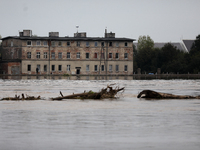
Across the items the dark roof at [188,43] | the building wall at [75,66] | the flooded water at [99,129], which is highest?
the dark roof at [188,43]

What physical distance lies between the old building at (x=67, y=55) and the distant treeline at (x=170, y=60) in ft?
26.1

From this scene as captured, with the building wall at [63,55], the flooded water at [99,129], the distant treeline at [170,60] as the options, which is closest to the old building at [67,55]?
the building wall at [63,55]

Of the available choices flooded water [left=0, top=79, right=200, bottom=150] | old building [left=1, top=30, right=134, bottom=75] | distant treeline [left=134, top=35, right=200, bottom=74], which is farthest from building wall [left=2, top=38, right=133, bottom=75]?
flooded water [left=0, top=79, right=200, bottom=150]

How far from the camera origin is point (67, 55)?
322 ft

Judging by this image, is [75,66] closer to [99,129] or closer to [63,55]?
[63,55]

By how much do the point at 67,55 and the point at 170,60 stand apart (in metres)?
23.5

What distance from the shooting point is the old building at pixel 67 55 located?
3809 inches

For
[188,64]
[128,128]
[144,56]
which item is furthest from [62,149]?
[144,56]

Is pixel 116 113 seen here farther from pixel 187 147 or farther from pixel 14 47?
pixel 14 47

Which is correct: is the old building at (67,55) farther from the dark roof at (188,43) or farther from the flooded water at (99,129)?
the flooded water at (99,129)

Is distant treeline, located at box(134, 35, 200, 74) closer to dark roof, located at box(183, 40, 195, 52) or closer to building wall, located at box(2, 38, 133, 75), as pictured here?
building wall, located at box(2, 38, 133, 75)

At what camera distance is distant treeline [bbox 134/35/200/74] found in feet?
298

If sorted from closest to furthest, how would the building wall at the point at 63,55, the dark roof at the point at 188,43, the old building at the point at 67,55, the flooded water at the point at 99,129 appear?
the flooded water at the point at 99,129
the building wall at the point at 63,55
the old building at the point at 67,55
the dark roof at the point at 188,43

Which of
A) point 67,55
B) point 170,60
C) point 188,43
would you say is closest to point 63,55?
point 67,55
